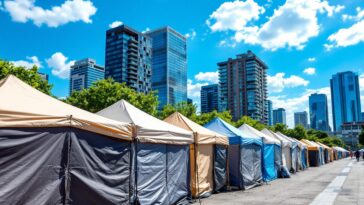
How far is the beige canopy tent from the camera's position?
11969 millimetres

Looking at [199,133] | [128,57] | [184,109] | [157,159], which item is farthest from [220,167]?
[128,57]

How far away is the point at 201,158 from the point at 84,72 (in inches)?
7346

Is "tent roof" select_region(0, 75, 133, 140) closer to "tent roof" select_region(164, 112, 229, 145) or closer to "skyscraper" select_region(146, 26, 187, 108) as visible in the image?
"tent roof" select_region(164, 112, 229, 145)

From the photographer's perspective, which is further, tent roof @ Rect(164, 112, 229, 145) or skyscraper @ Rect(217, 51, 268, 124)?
skyscraper @ Rect(217, 51, 268, 124)

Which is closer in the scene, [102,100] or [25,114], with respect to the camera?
[25,114]

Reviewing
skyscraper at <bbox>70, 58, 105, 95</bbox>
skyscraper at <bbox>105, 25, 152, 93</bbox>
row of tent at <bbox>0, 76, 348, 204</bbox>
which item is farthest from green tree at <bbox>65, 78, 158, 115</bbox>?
skyscraper at <bbox>70, 58, 105, 95</bbox>

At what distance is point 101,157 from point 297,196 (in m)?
8.80

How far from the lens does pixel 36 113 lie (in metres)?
6.08

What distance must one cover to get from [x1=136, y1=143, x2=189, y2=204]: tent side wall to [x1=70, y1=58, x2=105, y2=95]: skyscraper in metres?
178

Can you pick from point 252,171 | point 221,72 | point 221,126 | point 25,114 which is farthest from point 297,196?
point 221,72

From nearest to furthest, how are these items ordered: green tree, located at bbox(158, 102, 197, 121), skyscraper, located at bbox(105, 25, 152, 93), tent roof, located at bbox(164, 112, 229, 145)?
tent roof, located at bbox(164, 112, 229, 145)
green tree, located at bbox(158, 102, 197, 121)
skyscraper, located at bbox(105, 25, 152, 93)

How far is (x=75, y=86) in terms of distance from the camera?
195000 mm

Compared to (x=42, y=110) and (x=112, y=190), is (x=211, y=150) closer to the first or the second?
(x=112, y=190)

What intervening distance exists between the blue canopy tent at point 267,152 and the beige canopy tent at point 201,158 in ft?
17.0
